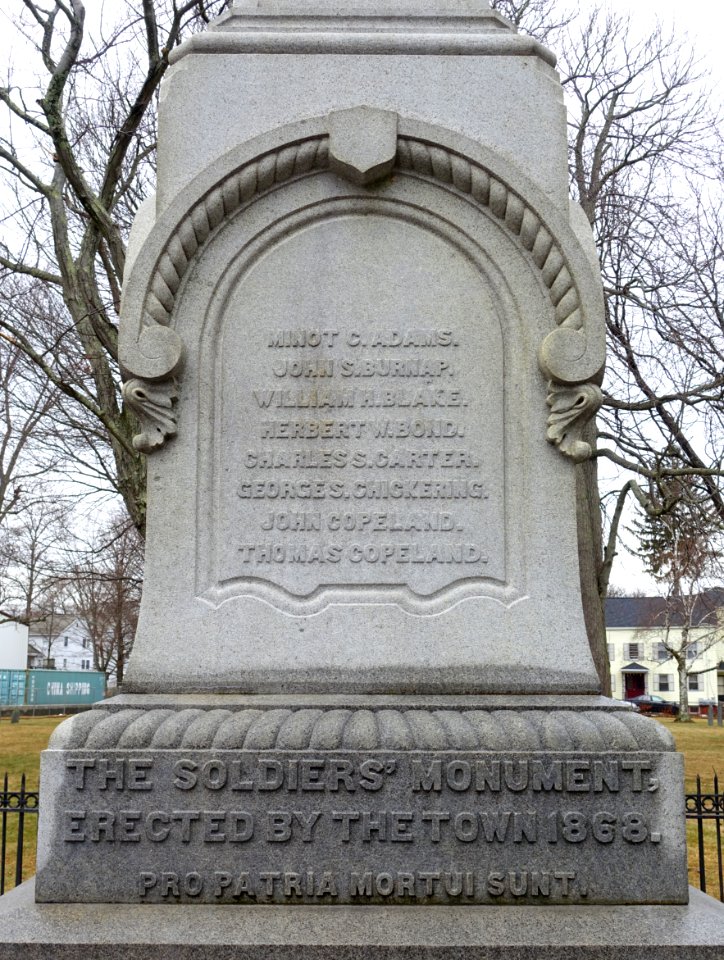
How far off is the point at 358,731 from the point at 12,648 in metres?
64.2

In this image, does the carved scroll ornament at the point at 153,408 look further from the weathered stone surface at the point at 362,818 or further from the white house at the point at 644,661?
the white house at the point at 644,661

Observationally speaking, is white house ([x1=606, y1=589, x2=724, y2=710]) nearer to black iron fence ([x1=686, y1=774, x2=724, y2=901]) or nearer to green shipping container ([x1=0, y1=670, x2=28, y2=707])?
green shipping container ([x1=0, y1=670, x2=28, y2=707])

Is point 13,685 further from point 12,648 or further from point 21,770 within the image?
point 21,770

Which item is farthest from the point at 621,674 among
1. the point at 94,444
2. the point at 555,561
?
the point at 555,561

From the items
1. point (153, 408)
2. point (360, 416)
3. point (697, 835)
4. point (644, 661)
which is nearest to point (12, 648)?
point (644, 661)

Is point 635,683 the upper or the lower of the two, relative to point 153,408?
lower

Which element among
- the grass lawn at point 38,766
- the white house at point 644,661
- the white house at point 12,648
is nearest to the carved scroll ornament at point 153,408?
the grass lawn at point 38,766

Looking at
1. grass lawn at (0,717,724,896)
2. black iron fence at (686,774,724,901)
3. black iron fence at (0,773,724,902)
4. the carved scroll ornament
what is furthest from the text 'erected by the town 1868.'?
grass lawn at (0,717,724,896)

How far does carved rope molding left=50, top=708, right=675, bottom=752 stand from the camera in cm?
373

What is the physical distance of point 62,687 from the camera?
49.4 metres

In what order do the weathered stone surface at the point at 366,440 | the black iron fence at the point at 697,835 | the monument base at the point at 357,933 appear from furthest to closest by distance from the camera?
the black iron fence at the point at 697,835 < the weathered stone surface at the point at 366,440 < the monument base at the point at 357,933

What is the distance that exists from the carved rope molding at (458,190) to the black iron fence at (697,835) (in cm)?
300

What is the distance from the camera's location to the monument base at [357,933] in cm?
325

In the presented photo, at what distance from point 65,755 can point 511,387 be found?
245 centimetres
